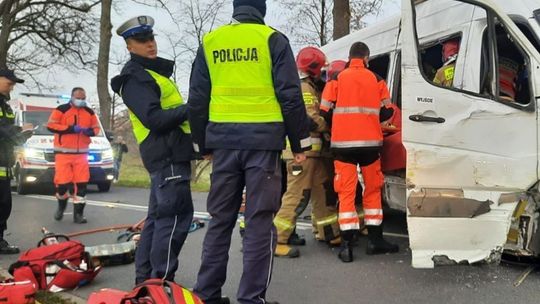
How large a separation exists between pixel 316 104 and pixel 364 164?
0.74 m

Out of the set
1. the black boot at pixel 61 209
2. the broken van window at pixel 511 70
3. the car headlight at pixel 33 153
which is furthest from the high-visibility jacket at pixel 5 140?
the car headlight at pixel 33 153

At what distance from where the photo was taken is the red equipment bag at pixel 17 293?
140 inches

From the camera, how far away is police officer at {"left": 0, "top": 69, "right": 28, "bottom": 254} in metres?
5.79

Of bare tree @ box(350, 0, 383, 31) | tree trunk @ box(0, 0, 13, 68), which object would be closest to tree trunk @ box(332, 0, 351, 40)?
bare tree @ box(350, 0, 383, 31)

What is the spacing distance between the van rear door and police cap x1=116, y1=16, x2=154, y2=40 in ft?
5.98

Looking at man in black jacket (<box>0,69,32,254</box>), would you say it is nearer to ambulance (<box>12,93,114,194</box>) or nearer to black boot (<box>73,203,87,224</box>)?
black boot (<box>73,203,87,224</box>)

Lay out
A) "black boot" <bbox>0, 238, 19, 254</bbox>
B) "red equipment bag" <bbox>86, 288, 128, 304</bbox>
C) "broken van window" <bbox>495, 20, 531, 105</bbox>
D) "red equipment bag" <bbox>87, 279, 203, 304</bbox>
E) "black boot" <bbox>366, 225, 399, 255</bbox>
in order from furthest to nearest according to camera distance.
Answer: "black boot" <bbox>0, 238, 19, 254</bbox>, "black boot" <bbox>366, 225, 399, 255</bbox>, "broken van window" <bbox>495, 20, 531, 105</bbox>, "red equipment bag" <bbox>86, 288, 128, 304</bbox>, "red equipment bag" <bbox>87, 279, 203, 304</bbox>

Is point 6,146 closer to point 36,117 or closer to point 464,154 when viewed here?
point 464,154

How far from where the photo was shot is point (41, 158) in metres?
12.3

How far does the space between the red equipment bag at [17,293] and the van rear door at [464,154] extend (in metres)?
2.58

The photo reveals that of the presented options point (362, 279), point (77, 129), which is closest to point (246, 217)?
point (362, 279)

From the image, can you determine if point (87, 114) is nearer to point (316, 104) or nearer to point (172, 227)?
point (316, 104)

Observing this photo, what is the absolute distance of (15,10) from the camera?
25250 mm

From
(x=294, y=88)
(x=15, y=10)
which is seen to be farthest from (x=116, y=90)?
(x=15, y=10)
